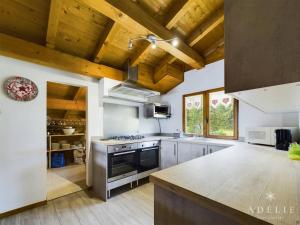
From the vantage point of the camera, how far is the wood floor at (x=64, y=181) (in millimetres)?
2625

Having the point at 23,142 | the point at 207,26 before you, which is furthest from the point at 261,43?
the point at 23,142

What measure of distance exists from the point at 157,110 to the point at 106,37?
1939 mm

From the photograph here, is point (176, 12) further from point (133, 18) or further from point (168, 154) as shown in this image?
point (168, 154)

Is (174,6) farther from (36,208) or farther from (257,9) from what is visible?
(36,208)

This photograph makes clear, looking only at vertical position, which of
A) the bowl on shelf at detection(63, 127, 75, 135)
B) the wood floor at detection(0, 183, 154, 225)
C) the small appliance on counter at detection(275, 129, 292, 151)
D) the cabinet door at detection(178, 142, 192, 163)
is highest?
the small appliance on counter at detection(275, 129, 292, 151)

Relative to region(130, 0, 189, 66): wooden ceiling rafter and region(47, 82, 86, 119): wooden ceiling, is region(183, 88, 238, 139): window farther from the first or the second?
region(47, 82, 86, 119): wooden ceiling

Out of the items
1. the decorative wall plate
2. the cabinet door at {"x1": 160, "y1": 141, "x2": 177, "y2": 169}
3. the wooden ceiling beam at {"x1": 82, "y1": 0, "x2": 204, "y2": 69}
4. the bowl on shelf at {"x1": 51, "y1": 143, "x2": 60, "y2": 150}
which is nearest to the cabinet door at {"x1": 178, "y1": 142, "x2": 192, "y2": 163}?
the cabinet door at {"x1": 160, "y1": 141, "x2": 177, "y2": 169}

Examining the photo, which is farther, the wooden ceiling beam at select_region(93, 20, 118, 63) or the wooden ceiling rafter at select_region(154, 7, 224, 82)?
the wooden ceiling rafter at select_region(154, 7, 224, 82)

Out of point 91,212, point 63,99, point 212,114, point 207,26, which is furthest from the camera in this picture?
point 63,99

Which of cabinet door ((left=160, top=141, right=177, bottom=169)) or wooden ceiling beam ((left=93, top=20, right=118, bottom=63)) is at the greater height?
wooden ceiling beam ((left=93, top=20, right=118, bottom=63))

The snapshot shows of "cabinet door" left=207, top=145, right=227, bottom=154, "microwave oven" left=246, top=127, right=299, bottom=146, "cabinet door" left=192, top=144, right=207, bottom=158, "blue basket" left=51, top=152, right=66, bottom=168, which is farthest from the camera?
"blue basket" left=51, top=152, right=66, bottom=168

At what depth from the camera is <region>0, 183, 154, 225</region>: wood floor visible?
1873mm

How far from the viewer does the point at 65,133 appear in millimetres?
4324

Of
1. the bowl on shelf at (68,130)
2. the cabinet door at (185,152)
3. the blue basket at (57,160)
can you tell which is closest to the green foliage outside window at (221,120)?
the cabinet door at (185,152)
